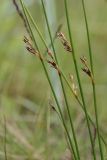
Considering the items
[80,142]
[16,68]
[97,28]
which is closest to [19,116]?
[80,142]

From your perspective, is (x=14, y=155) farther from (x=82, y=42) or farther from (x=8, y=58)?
(x=82, y=42)

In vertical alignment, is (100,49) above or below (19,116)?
above

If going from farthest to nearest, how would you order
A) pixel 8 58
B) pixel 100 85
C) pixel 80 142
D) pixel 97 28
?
pixel 97 28 → pixel 8 58 → pixel 100 85 → pixel 80 142

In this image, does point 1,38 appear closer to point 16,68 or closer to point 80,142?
point 16,68

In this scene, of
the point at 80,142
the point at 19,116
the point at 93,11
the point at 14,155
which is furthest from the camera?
the point at 93,11

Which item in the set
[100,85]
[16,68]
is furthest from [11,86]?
[100,85]

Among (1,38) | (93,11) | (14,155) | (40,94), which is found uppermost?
(93,11)

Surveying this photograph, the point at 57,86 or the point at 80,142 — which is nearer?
the point at 80,142
